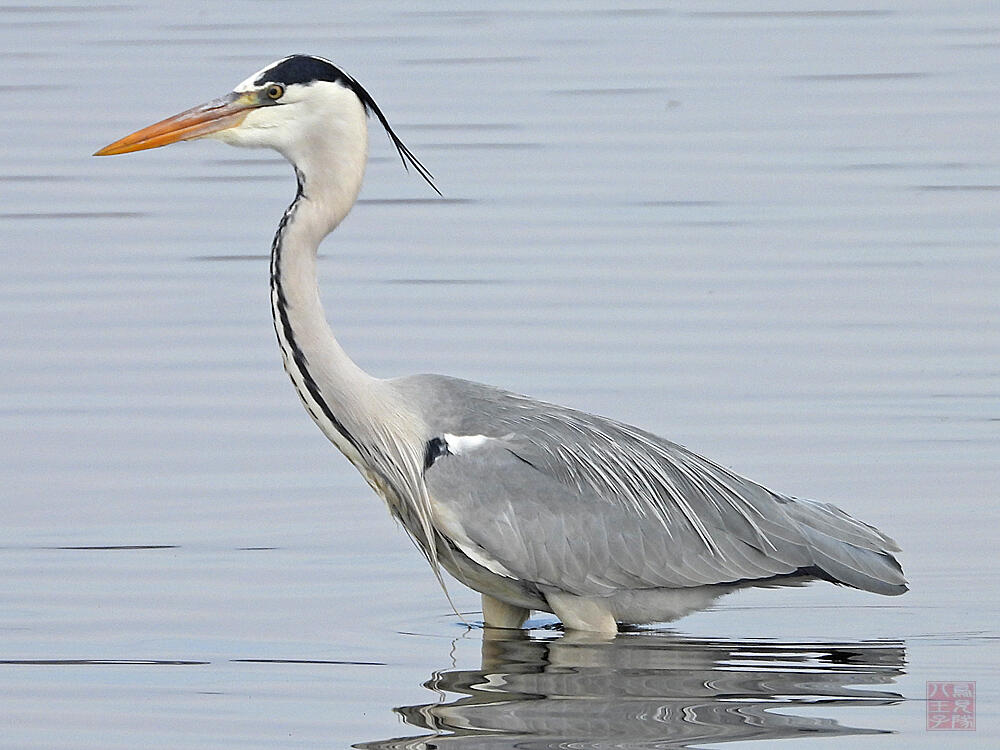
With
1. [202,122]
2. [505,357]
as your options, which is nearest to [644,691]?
[202,122]

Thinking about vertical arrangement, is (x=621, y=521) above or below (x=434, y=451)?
below

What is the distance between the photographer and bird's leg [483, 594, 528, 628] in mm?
7598

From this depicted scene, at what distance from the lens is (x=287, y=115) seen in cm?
733

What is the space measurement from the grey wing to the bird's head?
1.08 m

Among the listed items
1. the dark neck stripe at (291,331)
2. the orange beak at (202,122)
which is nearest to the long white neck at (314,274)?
the dark neck stripe at (291,331)

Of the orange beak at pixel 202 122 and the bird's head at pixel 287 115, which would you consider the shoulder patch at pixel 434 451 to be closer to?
the bird's head at pixel 287 115

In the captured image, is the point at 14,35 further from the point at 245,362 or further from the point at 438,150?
the point at 245,362

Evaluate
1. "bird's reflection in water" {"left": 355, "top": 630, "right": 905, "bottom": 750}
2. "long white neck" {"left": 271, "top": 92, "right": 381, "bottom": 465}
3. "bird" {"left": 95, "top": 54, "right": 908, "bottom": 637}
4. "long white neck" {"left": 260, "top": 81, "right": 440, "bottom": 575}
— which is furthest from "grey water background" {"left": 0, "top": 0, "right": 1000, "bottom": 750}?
"long white neck" {"left": 271, "top": 92, "right": 381, "bottom": 465}

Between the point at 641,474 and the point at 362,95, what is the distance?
159 centimetres

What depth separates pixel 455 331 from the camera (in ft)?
34.0

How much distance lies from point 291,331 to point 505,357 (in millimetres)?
2752

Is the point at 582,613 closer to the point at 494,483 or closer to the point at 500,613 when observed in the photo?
the point at 500,613

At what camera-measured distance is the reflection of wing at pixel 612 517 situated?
284 inches

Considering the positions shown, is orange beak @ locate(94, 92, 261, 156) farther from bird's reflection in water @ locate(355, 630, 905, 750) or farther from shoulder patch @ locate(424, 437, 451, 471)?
bird's reflection in water @ locate(355, 630, 905, 750)
